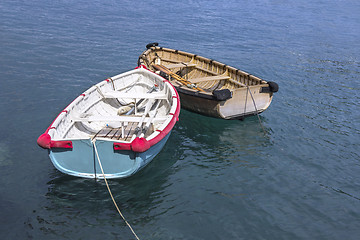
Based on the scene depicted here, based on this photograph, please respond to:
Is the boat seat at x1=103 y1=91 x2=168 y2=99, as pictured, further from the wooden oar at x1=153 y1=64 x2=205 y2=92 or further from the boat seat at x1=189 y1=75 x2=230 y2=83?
the boat seat at x1=189 y1=75 x2=230 y2=83

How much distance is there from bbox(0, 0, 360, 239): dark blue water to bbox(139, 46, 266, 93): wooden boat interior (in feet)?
6.93

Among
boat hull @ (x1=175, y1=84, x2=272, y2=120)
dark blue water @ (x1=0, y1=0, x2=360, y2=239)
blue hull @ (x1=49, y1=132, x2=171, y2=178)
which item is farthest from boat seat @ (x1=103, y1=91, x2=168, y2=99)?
blue hull @ (x1=49, y1=132, x2=171, y2=178)

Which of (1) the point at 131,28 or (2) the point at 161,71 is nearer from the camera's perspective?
(2) the point at 161,71

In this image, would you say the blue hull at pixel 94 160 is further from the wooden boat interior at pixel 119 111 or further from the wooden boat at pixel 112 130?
the wooden boat interior at pixel 119 111

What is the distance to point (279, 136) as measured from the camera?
573 inches

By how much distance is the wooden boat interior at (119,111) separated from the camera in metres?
11.0

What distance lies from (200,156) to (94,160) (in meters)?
4.83

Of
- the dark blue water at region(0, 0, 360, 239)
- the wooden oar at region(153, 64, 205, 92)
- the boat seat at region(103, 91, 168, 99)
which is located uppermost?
the wooden oar at region(153, 64, 205, 92)

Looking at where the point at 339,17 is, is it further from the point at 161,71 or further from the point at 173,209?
the point at 173,209

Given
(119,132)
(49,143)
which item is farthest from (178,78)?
(49,143)

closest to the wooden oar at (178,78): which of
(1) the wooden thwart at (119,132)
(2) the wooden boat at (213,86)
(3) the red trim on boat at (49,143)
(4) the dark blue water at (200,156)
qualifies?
(2) the wooden boat at (213,86)

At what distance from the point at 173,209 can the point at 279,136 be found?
705cm

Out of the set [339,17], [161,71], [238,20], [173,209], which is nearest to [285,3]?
[339,17]

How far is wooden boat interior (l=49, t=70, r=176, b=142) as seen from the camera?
11.0 metres
